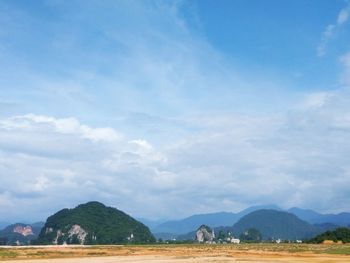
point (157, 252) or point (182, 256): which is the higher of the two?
point (157, 252)

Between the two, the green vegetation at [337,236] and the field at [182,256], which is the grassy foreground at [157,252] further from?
the green vegetation at [337,236]

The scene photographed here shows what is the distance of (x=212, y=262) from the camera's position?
63.3m

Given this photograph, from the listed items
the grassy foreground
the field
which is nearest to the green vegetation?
the grassy foreground

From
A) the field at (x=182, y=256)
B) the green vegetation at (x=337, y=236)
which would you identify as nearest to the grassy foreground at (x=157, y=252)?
the field at (x=182, y=256)

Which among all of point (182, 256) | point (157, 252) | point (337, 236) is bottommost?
point (182, 256)

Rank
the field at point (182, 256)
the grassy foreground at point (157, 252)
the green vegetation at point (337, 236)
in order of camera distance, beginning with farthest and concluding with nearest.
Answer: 1. the green vegetation at point (337, 236)
2. the grassy foreground at point (157, 252)
3. the field at point (182, 256)

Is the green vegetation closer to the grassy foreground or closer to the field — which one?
the grassy foreground

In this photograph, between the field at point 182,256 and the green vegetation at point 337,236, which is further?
the green vegetation at point 337,236

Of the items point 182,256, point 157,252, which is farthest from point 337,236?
point 182,256

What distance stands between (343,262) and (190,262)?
66.1 ft

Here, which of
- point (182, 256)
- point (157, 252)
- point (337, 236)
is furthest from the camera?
point (337, 236)

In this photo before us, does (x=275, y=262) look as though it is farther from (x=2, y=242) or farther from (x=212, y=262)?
(x=2, y=242)

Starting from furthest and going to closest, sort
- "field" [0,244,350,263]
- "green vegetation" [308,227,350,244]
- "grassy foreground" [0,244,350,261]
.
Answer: "green vegetation" [308,227,350,244] → "grassy foreground" [0,244,350,261] → "field" [0,244,350,263]

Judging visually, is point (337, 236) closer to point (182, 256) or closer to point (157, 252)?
point (157, 252)
